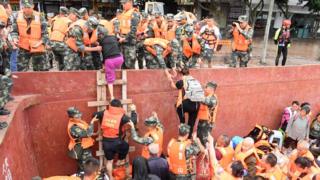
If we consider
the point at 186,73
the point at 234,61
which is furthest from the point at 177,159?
the point at 234,61

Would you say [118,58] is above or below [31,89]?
above

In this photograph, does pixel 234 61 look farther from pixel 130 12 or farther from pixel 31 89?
pixel 31 89

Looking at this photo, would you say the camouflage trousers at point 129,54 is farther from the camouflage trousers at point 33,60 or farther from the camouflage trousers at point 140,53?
the camouflage trousers at point 33,60

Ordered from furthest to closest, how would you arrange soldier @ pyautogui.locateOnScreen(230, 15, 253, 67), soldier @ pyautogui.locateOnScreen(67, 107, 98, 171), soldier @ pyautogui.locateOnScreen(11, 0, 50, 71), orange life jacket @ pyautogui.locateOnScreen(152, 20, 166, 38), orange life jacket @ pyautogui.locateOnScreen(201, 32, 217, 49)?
1. orange life jacket @ pyautogui.locateOnScreen(201, 32, 217, 49)
2. soldier @ pyautogui.locateOnScreen(230, 15, 253, 67)
3. orange life jacket @ pyautogui.locateOnScreen(152, 20, 166, 38)
4. soldier @ pyautogui.locateOnScreen(11, 0, 50, 71)
5. soldier @ pyautogui.locateOnScreen(67, 107, 98, 171)

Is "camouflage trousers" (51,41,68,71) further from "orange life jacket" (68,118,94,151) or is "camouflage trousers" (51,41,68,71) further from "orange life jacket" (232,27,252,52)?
"orange life jacket" (232,27,252,52)

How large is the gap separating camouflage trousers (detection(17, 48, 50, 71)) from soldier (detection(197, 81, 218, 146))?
11.4ft

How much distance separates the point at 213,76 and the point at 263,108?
2066 millimetres

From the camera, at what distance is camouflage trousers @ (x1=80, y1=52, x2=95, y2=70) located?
7494mm

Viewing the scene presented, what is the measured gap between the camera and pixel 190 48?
8.69m

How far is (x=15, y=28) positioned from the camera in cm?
717

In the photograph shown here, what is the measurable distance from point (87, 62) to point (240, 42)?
4.32 meters

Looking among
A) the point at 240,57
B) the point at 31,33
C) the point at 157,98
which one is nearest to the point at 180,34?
the point at 157,98

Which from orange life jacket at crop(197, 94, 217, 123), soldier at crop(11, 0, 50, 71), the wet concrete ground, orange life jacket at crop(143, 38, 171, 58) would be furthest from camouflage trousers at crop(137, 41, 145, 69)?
the wet concrete ground

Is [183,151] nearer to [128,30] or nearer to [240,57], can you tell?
[128,30]
